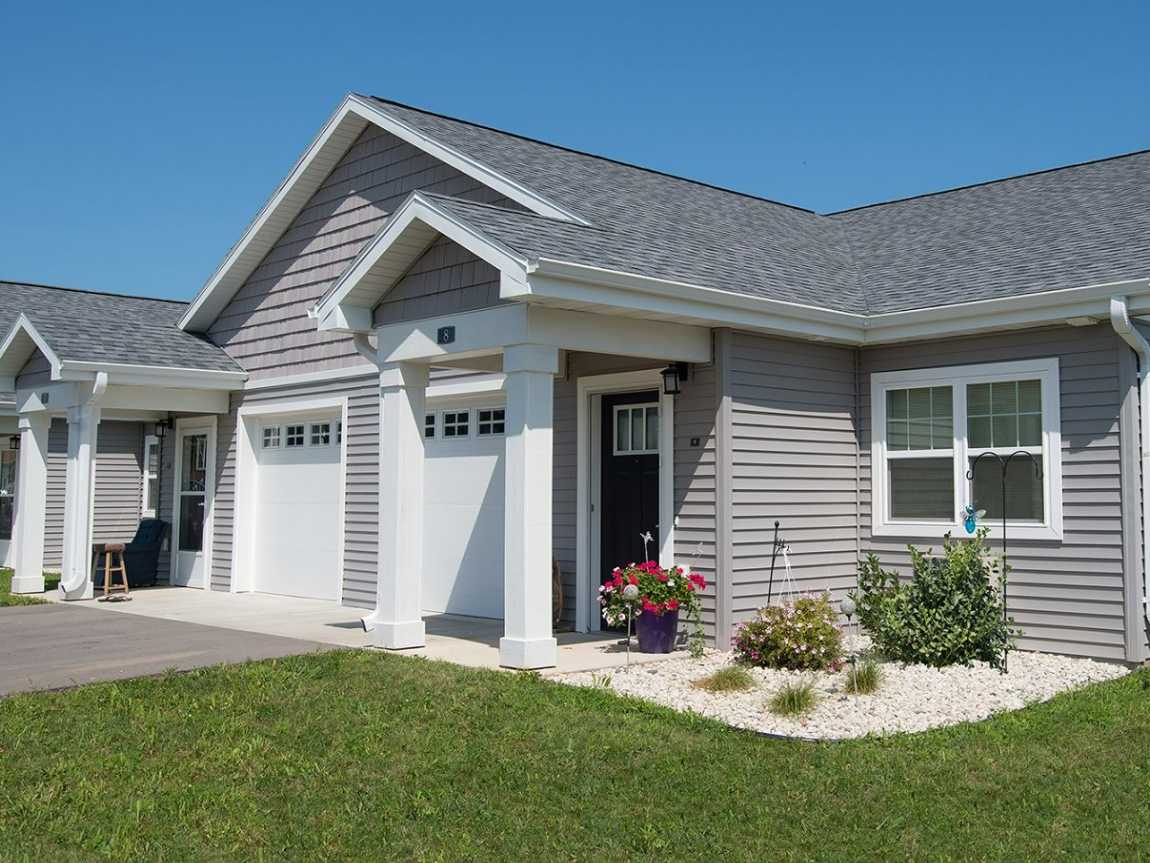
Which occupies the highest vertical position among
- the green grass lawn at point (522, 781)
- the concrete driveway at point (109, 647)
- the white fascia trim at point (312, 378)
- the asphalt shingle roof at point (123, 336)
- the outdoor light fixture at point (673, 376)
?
the asphalt shingle roof at point (123, 336)

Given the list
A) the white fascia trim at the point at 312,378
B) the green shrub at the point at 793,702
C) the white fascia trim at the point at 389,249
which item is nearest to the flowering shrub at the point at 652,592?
the green shrub at the point at 793,702

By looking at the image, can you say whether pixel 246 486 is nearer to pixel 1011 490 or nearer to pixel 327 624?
pixel 327 624

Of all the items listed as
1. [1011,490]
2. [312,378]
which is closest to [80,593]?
[312,378]

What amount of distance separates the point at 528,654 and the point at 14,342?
10519 mm

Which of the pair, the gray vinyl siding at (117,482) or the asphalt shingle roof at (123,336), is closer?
the asphalt shingle roof at (123,336)

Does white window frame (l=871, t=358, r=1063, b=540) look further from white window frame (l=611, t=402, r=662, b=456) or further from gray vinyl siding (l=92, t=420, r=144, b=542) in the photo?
gray vinyl siding (l=92, t=420, r=144, b=542)

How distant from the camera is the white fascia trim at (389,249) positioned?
8.38 m

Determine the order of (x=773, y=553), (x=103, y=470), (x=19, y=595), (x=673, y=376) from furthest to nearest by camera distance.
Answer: (x=103, y=470) < (x=19, y=595) < (x=773, y=553) < (x=673, y=376)

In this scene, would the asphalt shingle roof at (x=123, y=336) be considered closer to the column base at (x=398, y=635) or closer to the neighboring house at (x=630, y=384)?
the neighboring house at (x=630, y=384)

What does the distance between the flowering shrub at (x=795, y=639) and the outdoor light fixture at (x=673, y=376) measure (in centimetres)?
222

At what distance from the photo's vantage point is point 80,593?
14.3 meters

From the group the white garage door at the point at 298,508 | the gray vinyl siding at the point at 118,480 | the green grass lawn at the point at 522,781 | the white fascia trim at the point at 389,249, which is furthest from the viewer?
the gray vinyl siding at the point at 118,480

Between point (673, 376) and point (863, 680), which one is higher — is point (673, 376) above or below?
above

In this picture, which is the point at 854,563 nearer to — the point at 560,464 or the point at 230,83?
the point at 560,464
